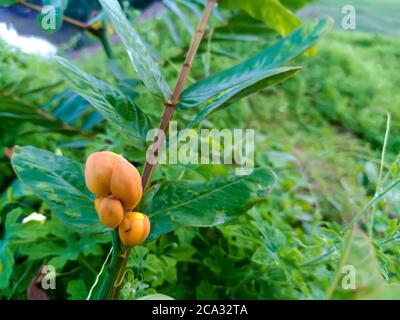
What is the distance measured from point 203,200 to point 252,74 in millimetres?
125

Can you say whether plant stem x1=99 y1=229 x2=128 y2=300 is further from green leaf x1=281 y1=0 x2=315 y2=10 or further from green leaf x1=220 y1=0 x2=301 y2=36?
green leaf x1=281 y1=0 x2=315 y2=10

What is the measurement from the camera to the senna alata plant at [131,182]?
32 centimetres

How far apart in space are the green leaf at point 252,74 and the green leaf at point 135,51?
1.4 inches

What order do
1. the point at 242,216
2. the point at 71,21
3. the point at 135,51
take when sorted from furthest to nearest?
the point at 71,21, the point at 242,216, the point at 135,51

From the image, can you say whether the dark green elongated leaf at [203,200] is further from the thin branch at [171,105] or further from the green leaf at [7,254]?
the green leaf at [7,254]

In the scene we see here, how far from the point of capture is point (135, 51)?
0.41m

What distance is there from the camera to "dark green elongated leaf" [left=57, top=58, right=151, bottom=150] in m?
0.38

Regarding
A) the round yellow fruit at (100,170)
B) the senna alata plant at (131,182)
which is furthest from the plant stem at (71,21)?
the round yellow fruit at (100,170)

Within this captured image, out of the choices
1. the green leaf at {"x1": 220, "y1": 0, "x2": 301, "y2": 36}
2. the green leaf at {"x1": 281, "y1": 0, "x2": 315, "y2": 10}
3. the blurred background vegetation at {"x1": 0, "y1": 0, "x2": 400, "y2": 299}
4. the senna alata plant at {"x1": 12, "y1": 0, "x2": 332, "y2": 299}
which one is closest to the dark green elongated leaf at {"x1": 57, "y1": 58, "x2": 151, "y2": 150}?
the senna alata plant at {"x1": 12, "y1": 0, "x2": 332, "y2": 299}

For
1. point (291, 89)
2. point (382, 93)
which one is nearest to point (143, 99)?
point (291, 89)

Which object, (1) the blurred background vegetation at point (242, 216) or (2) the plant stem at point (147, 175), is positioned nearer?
(2) the plant stem at point (147, 175)

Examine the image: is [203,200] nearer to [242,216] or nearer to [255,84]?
[255,84]

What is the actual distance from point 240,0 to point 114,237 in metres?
0.43

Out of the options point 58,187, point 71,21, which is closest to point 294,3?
point 71,21
